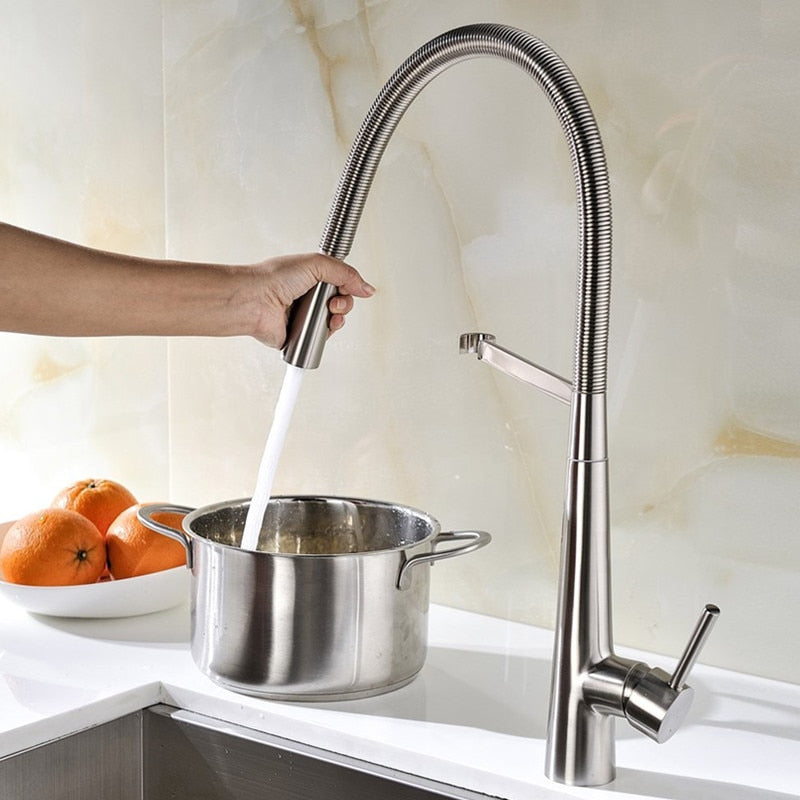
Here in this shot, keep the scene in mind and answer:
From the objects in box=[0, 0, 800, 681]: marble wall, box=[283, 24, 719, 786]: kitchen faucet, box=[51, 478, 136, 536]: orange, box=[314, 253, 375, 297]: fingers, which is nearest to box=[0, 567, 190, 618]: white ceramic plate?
box=[51, 478, 136, 536]: orange

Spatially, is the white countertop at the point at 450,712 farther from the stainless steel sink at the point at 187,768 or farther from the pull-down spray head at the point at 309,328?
the pull-down spray head at the point at 309,328

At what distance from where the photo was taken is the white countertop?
77 centimetres

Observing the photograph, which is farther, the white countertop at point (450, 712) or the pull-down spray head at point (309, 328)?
the pull-down spray head at point (309, 328)

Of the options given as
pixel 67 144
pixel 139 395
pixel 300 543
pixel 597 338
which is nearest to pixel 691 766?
pixel 597 338

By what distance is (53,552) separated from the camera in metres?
1.07

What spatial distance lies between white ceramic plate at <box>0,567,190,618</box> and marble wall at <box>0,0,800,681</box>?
0.74ft

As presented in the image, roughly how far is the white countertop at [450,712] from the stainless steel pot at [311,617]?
0.02 m

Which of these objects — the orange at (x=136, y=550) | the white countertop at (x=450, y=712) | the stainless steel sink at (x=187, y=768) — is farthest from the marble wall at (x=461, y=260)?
the stainless steel sink at (x=187, y=768)

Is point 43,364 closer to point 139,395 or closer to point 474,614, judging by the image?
point 139,395

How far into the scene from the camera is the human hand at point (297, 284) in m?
0.95

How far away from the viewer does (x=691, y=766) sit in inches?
30.7

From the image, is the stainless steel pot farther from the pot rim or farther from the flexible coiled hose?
the flexible coiled hose

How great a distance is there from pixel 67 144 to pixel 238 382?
397 millimetres

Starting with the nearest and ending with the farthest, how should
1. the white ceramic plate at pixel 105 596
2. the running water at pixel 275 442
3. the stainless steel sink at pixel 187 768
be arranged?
the stainless steel sink at pixel 187 768, the running water at pixel 275 442, the white ceramic plate at pixel 105 596
